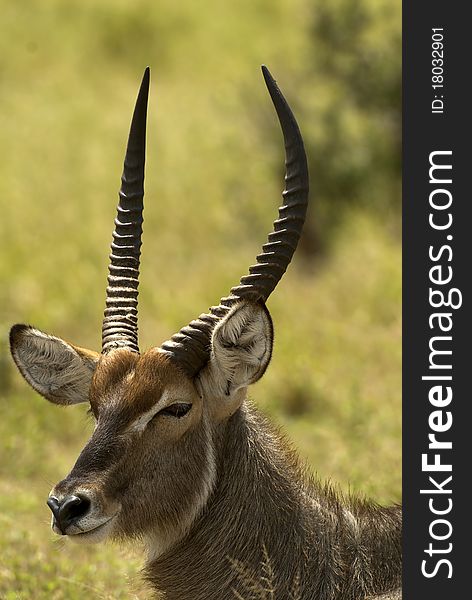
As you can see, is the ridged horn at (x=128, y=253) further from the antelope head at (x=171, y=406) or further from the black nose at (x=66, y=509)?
the black nose at (x=66, y=509)

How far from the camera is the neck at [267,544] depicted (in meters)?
5.81

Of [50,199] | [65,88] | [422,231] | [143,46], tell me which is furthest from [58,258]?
[143,46]

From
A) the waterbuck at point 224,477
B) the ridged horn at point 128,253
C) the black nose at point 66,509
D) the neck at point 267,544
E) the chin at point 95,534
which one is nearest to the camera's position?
the black nose at point 66,509

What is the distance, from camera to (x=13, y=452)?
1001cm

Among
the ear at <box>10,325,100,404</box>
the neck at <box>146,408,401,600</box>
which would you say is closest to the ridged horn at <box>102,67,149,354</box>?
the ear at <box>10,325,100,404</box>

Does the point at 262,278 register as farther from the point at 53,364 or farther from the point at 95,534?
the point at 95,534

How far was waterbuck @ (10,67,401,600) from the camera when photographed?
222 inches

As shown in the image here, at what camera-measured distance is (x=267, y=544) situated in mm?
5895

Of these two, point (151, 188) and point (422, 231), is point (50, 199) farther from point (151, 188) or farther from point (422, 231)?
point (422, 231)

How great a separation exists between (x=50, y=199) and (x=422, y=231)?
1206 centimetres

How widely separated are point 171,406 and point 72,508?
27.5 inches

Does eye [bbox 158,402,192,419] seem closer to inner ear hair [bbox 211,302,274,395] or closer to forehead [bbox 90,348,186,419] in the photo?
forehead [bbox 90,348,186,419]

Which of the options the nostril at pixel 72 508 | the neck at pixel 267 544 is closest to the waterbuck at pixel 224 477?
the neck at pixel 267 544

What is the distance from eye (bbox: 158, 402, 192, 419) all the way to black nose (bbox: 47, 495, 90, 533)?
60 centimetres
